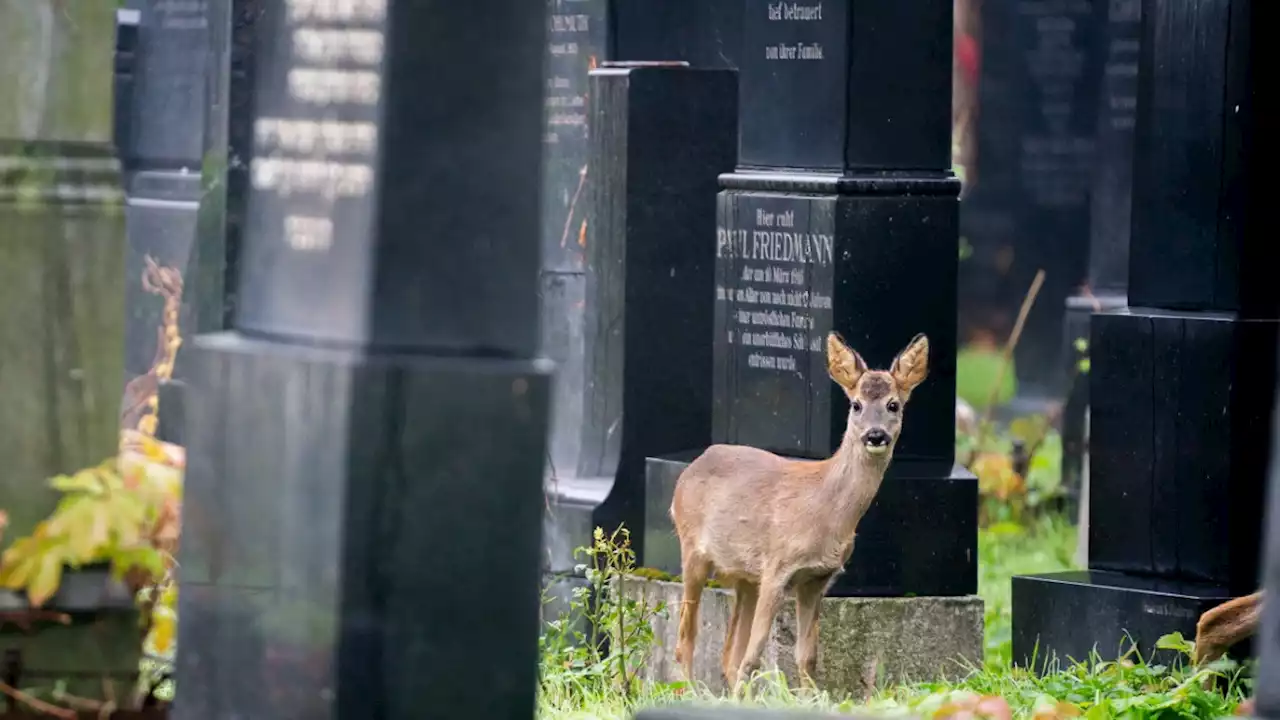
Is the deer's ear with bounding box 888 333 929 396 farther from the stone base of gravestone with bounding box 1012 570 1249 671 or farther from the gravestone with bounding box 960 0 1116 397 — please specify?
the gravestone with bounding box 960 0 1116 397

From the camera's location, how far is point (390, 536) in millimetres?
5184

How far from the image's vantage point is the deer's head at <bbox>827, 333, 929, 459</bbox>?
803cm

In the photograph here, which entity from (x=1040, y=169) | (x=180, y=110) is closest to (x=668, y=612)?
(x=180, y=110)

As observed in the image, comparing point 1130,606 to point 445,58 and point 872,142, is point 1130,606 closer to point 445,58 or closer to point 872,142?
point 872,142

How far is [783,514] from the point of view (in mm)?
8375

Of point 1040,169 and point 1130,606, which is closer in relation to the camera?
point 1130,606

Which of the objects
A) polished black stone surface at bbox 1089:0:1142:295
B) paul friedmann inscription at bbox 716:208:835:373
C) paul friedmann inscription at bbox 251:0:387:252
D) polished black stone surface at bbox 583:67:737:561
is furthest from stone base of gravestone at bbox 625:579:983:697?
polished black stone surface at bbox 1089:0:1142:295

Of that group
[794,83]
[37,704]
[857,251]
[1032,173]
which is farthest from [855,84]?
[1032,173]

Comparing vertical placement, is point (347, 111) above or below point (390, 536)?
above

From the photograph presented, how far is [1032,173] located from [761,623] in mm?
12790

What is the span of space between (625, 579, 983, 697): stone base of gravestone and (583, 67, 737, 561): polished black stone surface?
1066 mm

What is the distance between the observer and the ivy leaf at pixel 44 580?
5.49 meters

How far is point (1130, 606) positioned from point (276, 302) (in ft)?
14.8

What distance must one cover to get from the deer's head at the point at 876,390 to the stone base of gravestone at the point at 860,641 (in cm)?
117
